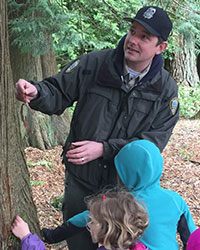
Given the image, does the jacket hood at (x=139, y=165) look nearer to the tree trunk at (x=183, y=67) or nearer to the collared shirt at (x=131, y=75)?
the collared shirt at (x=131, y=75)

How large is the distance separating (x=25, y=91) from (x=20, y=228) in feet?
2.88

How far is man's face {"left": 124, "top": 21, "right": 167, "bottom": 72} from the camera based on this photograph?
212cm

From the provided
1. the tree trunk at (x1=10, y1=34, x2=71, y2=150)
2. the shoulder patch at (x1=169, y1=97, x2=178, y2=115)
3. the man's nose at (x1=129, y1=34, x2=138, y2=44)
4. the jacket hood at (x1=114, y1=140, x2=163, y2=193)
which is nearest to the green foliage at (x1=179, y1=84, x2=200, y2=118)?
the tree trunk at (x1=10, y1=34, x2=71, y2=150)

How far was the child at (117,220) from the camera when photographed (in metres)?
1.73

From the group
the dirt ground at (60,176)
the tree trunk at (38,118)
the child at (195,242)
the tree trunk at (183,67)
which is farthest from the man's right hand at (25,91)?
the tree trunk at (183,67)

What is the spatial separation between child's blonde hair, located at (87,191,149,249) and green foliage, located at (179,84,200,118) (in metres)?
8.77

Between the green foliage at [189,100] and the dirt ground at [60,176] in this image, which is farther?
the green foliage at [189,100]

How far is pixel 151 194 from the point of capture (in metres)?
1.96

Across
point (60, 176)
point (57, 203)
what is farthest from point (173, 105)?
point (60, 176)

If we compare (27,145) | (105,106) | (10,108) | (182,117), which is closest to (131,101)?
(105,106)

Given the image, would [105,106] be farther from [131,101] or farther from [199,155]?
[199,155]

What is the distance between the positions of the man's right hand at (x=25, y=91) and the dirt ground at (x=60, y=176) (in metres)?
2.00

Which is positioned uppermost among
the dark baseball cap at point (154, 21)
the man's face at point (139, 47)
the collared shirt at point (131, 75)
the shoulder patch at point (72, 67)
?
the dark baseball cap at point (154, 21)

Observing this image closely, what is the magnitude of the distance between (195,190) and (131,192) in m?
3.07
